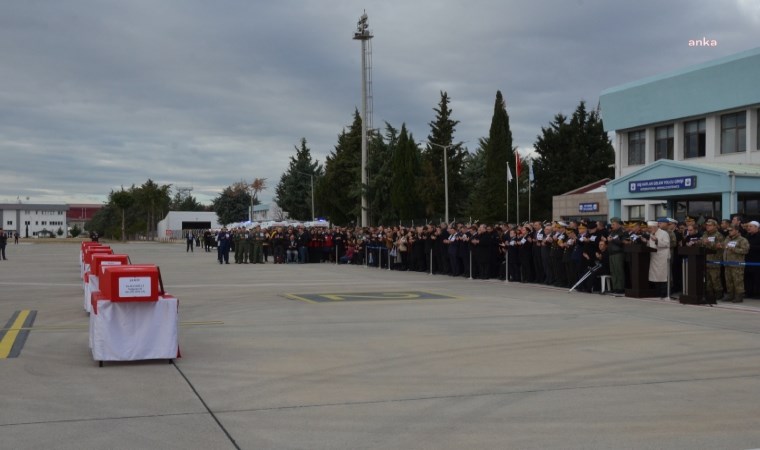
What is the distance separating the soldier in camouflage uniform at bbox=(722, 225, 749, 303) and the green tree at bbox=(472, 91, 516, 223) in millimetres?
47729

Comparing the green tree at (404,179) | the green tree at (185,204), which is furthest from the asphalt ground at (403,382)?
the green tree at (185,204)

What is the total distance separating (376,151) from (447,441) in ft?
211

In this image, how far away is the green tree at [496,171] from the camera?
215 feet

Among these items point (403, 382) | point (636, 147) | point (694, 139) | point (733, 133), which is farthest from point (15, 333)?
point (636, 147)

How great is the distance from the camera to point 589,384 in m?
8.05

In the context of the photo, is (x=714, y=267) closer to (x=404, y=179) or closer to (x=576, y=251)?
(x=576, y=251)

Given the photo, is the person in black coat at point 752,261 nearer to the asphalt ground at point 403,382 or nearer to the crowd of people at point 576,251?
the crowd of people at point 576,251

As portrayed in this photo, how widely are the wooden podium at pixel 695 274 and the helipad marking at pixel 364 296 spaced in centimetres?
501

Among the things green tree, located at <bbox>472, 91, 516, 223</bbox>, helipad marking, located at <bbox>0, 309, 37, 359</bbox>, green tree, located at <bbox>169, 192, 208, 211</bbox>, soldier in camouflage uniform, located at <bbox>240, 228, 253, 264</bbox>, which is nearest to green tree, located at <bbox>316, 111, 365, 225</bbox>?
green tree, located at <bbox>472, 91, 516, 223</bbox>

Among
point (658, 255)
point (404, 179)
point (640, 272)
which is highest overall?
point (404, 179)

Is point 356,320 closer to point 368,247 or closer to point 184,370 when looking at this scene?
point 184,370

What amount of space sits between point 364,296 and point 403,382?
10.5 metres

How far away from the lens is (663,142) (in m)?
44.1

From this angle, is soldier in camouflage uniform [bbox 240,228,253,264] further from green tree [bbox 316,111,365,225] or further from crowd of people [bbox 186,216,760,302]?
green tree [bbox 316,111,365,225]
